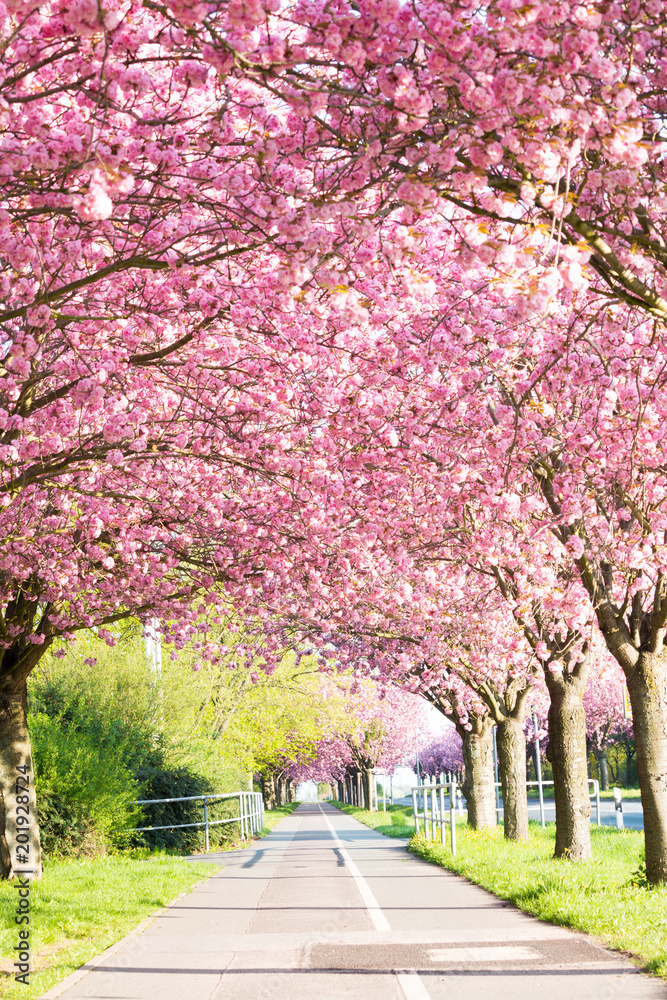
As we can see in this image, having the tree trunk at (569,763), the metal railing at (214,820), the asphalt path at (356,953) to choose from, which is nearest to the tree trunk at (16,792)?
the asphalt path at (356,953)

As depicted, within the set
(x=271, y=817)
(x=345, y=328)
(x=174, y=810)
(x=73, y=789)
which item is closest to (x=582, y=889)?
(x=345, y=328)

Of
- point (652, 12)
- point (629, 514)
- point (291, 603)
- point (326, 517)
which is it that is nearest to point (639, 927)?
point (629, 514)

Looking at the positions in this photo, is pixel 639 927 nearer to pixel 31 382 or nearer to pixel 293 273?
pixel 293 273

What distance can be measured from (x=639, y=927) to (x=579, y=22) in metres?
6.77

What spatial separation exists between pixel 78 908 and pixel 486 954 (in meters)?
4.72

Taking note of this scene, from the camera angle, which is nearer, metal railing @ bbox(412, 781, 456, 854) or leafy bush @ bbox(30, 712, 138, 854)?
metal railing @ bbox(412, 781, 456, 854)

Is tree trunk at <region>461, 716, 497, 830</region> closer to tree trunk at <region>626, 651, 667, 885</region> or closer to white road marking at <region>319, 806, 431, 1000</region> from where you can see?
white road marking at <region>319, 806, 431, 1000</region>

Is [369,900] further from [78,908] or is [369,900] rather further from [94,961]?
[94,961]

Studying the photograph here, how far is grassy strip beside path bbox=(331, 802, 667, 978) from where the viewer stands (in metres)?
7.63

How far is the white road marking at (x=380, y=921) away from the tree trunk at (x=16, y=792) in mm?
4616

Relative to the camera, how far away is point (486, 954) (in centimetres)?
747

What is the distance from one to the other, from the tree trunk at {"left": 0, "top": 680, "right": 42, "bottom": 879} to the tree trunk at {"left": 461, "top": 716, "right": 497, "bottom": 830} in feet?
33.8

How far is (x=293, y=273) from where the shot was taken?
18.4ft

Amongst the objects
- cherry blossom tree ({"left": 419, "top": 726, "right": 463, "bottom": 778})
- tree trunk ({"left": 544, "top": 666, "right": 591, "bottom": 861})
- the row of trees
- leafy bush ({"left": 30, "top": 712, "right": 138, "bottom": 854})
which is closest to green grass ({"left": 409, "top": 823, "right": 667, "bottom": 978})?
tree trunk ({"left": 544, "top": 666, "right": 591, "bottom": 861})
